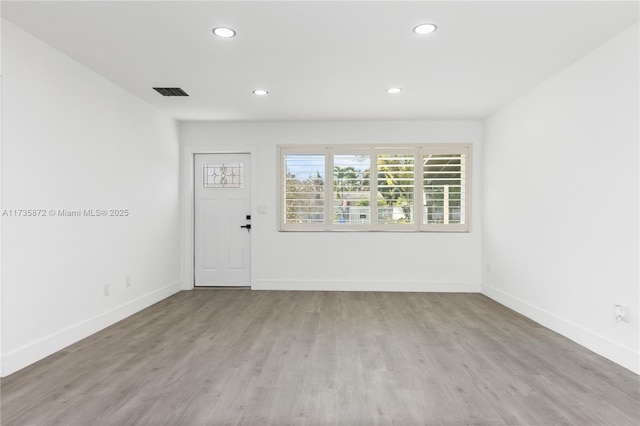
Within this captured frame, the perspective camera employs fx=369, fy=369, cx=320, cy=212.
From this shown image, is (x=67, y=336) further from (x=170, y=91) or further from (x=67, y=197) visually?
(x=170, y=91)

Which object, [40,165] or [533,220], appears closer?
[40,165]


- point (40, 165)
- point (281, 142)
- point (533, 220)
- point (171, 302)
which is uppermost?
point (281, 142)

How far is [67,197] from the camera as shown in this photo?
3.14m

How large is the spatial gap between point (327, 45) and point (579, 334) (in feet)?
10.6

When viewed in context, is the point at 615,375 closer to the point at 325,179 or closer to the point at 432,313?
the point at 432,313

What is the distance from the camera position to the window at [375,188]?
5.33 m

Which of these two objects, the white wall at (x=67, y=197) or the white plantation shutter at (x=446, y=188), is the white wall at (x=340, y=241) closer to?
the white plantation shutter at (x=446, y=188)

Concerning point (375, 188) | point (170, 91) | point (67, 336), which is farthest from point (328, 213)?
point (67, 336)

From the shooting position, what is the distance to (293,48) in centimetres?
296

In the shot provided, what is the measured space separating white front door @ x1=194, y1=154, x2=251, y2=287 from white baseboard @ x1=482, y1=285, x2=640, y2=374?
3583mm

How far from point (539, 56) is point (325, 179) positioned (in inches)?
119

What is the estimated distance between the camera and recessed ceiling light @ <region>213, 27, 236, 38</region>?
2.65 m

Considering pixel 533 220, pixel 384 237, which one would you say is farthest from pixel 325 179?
pixel 533 220

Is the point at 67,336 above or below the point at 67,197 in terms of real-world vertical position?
below
